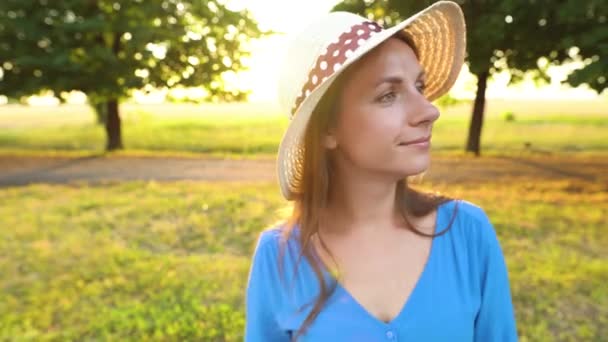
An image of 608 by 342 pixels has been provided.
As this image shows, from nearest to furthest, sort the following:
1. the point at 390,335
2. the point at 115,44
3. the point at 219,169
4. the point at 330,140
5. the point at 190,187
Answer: the point at 390,335 → the point at 330,140 → the point at 190,187 → the point at 219,169 → the point at 115,44

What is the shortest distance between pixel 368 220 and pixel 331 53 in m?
0.52

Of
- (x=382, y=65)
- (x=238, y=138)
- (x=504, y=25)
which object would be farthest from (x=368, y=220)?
(x=238, y=138)

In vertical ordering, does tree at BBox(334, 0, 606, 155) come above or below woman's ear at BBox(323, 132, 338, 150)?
above

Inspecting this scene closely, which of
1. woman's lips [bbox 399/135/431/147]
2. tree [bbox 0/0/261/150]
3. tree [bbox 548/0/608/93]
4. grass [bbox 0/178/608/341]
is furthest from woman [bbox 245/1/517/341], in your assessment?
tree [bbox 0/0/261/150]

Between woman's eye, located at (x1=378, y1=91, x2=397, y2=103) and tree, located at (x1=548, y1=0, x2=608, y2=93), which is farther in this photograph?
tree, located at (x1=548, y1=0, x2=608, y2=93)

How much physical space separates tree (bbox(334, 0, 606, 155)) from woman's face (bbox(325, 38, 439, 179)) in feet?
27.2

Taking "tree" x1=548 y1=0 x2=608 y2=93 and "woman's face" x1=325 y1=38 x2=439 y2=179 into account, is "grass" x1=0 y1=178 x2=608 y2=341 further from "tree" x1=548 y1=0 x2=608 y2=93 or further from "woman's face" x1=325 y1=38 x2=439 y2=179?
"woman's face" x1=325 y1=38 x2=439 y2=179

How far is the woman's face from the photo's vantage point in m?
1.61

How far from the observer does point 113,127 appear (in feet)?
65.8

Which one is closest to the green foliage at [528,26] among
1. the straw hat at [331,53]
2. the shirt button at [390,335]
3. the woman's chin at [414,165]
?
the straw hat at [331,53]

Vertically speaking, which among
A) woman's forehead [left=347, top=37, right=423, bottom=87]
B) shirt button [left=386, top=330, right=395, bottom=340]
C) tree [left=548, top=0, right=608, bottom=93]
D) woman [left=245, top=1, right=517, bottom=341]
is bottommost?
shirt button [left=386, top=330, right=395, bottom=340]

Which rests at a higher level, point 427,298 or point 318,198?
point 318,198

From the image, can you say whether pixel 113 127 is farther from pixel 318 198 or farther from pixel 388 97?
pixel 388 97

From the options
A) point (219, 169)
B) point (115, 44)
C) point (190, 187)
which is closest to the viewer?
point (190, 187)
